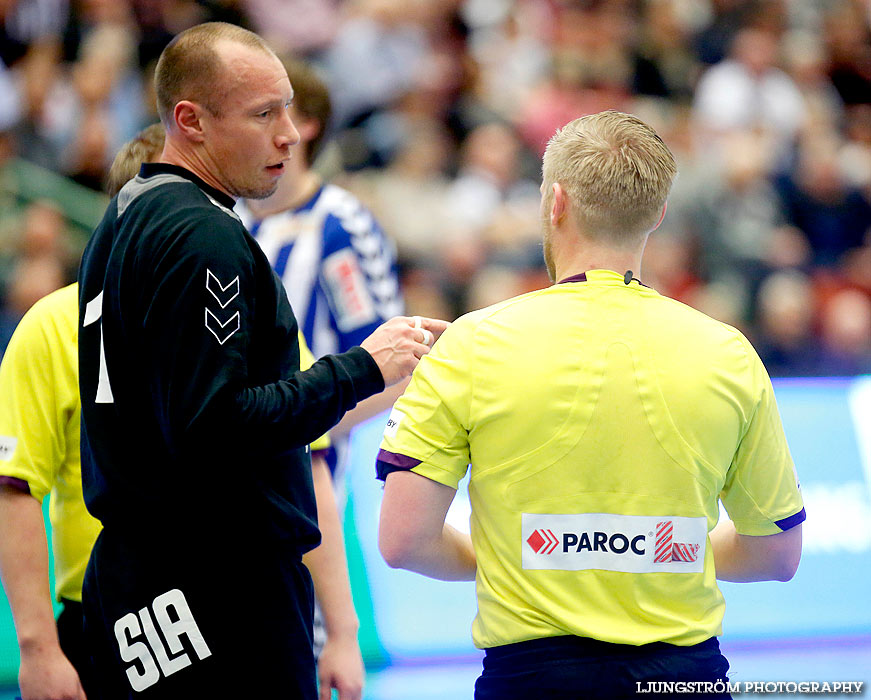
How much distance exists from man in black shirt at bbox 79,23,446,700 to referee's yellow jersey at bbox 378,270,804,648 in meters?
0.22

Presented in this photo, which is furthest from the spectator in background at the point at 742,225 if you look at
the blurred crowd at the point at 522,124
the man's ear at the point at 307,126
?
the man's ear at the point at 307,126

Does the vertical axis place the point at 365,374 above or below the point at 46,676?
above

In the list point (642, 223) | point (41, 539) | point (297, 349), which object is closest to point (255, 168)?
point (297, 349)

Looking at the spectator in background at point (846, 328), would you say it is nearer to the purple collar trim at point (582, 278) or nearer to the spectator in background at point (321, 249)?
the spectator in background at point (321, 249)

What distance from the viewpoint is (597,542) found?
1.93m

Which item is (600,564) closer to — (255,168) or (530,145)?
(255,168)

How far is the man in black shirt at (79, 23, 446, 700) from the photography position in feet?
6.33

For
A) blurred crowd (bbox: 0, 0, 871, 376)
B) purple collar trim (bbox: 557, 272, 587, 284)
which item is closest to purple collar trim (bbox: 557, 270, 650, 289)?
purple collar trim (bbox: 557, 272, 587, 284)

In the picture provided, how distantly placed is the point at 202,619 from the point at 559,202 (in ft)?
3.39

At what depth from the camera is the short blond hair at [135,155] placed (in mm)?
2535

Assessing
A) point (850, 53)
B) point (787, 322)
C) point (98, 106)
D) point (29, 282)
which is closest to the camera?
point (29, 282)

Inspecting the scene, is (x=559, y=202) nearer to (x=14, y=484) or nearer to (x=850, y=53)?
(x=14, y=484)

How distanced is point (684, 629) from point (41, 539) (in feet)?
4.56

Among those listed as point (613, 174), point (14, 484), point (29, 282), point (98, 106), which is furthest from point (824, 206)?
point (14, 484)
